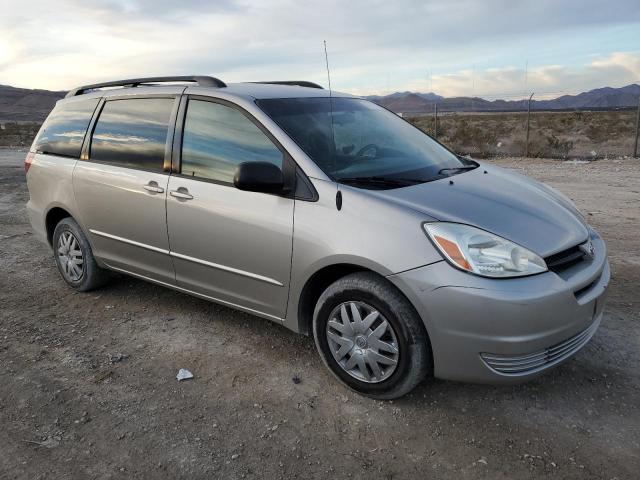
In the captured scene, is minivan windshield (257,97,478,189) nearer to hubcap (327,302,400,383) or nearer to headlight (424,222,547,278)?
headlight (424,222,547,278)

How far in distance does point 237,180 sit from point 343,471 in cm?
167

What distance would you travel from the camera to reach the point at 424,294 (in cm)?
281

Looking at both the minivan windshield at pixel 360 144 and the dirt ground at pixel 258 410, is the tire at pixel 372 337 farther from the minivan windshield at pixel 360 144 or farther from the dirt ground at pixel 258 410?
the minivan windshield at pixel 360 144

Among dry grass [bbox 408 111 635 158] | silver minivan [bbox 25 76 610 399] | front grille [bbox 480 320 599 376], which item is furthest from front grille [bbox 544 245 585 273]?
dry grass [bbox 408 111 635 158]

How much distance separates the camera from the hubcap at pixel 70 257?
496cm

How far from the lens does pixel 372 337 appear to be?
3.07 meters

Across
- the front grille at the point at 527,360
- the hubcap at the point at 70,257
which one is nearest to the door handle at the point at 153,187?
the hubcap at the point at 70,257

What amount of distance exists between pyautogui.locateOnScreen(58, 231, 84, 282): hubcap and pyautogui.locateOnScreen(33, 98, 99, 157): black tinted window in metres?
0.76

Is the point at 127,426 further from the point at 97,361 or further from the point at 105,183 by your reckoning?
the point at 105,183

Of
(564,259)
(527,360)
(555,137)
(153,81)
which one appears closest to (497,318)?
(527,360)

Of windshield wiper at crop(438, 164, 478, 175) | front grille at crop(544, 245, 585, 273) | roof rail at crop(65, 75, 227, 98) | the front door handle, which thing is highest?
roof rail at crop(65, 75, 227, 98)

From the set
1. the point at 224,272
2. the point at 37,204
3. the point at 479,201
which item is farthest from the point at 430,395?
the point at 37,204

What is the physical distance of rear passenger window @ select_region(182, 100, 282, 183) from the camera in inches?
140

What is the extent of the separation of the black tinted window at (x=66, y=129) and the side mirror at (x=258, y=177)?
2.27 m
